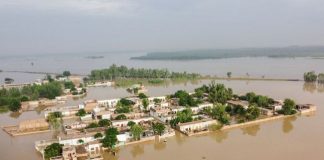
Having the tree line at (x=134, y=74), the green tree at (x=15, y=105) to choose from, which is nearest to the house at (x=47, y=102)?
the green tree at (x=15, y=105)

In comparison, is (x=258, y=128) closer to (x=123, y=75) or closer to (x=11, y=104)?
(x=11, y=104)

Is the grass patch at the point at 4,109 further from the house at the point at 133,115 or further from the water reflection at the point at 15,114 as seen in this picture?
the house at the point at 133,115

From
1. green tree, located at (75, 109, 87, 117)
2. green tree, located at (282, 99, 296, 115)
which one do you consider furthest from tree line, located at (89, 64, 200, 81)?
green tree, located at (282, 99, 296, 115)

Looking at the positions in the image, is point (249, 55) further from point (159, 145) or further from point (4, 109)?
point (159, 145)

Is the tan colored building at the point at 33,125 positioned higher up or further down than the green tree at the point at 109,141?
further down

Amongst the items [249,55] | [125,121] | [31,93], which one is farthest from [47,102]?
[249,55]

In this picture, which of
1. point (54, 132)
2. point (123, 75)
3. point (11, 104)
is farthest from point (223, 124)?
point (123, 75)

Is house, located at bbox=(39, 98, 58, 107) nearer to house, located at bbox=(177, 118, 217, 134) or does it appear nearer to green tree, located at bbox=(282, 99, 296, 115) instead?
house, located at bbox=(177, 118, 217, 134)
